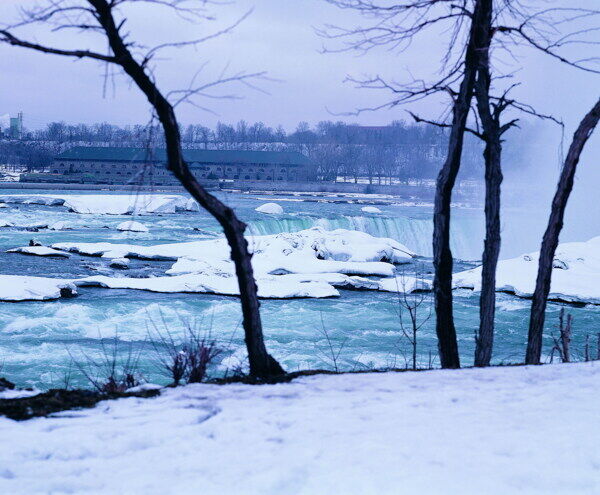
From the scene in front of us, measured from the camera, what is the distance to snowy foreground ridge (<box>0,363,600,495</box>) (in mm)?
2748

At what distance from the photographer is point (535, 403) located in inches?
155

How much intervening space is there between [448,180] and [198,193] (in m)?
2.11

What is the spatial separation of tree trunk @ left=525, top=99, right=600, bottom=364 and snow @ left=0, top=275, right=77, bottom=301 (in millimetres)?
13223

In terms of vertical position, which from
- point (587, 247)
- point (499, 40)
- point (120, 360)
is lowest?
point (120, 360)

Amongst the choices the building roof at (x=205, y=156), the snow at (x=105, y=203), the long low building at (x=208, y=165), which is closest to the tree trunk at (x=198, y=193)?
the snow at (x=105, y=203)

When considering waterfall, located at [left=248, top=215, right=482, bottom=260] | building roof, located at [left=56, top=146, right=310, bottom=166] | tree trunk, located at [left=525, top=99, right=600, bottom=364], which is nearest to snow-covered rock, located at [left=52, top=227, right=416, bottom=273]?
waterfall, located at [left=248, top=215, right=482, bottom=260]

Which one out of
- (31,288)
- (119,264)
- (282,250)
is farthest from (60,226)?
(31,288)

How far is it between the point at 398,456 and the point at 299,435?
19.3 inches

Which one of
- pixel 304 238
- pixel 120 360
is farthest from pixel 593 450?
pixel 304 238

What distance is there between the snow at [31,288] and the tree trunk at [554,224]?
43.4 ft

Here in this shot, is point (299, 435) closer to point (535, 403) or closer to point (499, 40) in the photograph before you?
point (535, 403)

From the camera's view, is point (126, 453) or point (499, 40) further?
point (499, 40)

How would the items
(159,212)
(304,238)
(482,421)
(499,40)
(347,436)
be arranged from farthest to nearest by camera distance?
(159,212)
(304,238)
(499,40)
(482,421)
(347,436)

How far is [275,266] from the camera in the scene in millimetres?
23484
